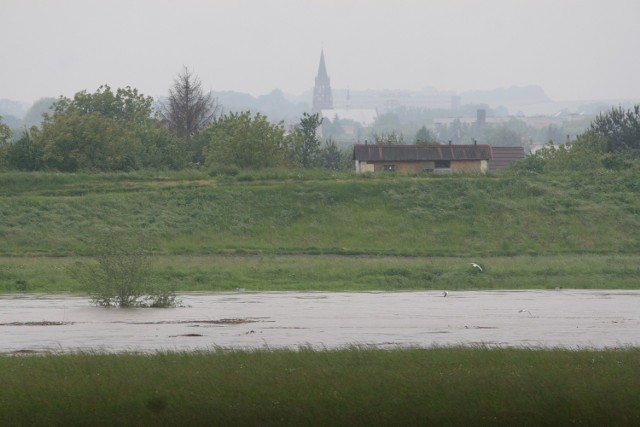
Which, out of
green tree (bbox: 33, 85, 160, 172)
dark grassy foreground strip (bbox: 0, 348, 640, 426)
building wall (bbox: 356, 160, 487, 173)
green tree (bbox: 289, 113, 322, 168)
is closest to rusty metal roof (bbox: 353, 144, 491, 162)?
building wall (bbox: 356, 160, 487, 173)

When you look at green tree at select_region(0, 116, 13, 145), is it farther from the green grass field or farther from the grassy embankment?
the grassy embankment

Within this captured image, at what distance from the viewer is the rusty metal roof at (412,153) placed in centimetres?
9119

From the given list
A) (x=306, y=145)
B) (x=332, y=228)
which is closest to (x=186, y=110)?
(x=306, y=145)

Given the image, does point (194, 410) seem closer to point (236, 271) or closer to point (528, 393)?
point (528, 393)

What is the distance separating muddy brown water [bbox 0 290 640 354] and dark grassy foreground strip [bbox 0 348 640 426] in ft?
8.59

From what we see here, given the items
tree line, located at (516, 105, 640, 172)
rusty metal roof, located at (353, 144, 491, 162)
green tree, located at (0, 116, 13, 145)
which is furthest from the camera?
rusty metal roof, located at (353, 144, 491, 162)

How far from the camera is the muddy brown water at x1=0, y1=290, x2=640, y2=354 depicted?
23.7 metres

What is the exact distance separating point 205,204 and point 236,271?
1758 centimetres

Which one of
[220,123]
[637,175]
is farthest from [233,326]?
[220,123]

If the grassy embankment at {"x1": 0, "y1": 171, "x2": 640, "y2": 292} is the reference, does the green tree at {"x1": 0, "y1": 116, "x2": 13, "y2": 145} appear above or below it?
above

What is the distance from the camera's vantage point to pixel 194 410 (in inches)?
658

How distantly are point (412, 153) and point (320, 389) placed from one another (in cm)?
7459

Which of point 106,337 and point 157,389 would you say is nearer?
point 157,389

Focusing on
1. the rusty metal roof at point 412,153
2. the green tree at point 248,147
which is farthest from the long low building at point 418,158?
the green tree at point 248,147
